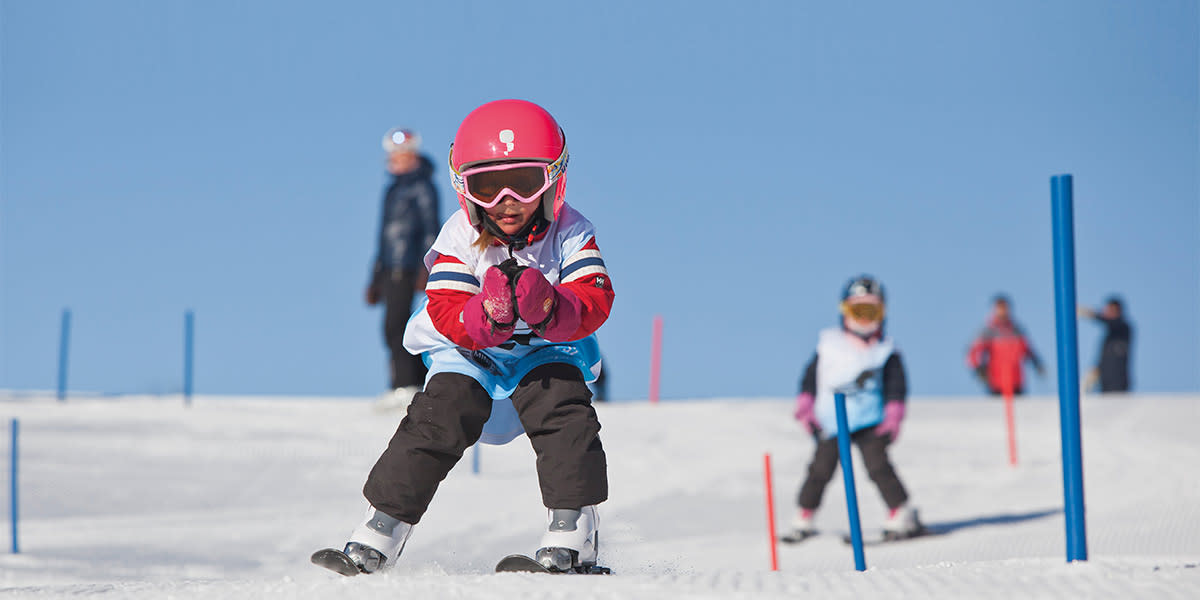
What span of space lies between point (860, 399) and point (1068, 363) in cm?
363

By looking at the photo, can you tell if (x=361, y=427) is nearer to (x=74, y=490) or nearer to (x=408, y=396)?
(x=408, y=396)

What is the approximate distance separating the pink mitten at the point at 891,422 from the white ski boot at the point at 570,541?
12.3 feet

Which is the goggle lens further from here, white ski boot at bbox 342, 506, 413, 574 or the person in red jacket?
the person in red jacket

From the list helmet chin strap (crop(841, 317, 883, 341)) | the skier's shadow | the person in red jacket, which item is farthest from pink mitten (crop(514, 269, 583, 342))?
the person in red jacket

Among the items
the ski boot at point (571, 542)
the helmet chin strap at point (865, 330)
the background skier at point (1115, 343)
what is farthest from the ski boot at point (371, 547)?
the background skier at point (1115, 343)

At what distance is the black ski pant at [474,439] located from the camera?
293 cm

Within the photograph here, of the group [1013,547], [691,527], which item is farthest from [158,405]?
[1013,547]

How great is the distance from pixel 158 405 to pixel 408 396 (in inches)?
101

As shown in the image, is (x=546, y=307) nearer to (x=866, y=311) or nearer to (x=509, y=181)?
(x=509, y=181)

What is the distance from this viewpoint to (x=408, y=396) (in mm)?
8734

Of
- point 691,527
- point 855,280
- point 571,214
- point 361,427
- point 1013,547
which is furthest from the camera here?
point 361,427

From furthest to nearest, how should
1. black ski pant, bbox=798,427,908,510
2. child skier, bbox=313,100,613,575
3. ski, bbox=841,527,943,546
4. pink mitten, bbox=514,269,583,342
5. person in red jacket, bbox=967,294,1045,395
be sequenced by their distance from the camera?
person in red jacket, bbox=967,294,1045,395
black ski pant, bbox=798,427,908,510
ski, bbox=841,527,943,546
child skier, bbox=313,100,613,575
pink mitten, bbox=514,269,583,342

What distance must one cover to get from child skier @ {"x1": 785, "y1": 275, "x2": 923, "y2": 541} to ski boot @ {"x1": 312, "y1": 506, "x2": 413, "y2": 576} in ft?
12.3

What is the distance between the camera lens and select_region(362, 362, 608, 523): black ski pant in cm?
293
